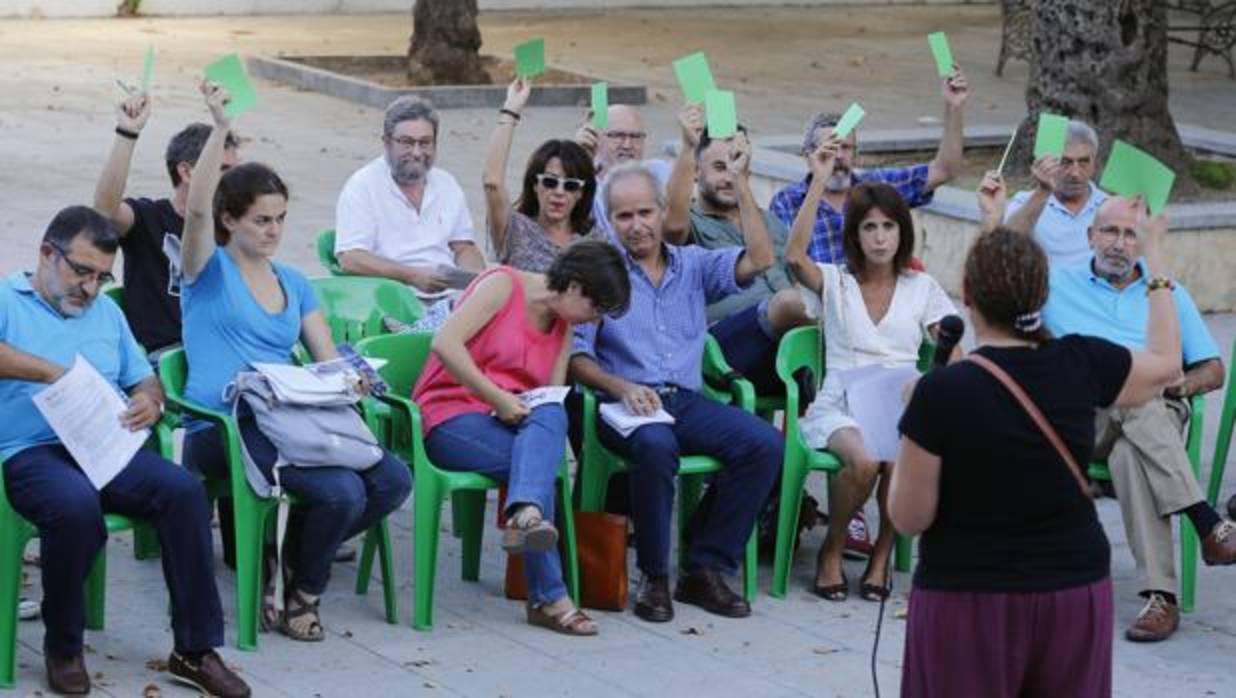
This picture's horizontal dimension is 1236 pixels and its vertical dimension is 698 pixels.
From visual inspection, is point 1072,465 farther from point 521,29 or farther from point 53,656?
point 521,29

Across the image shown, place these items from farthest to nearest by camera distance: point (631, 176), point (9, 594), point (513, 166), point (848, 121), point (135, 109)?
point (513, 166), point (848, 121), point (631, 176), point (135, 109), point (9, 594)

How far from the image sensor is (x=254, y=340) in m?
6.91

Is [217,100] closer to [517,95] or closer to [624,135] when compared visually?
[517,95]

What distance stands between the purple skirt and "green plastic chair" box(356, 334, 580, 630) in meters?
2.29

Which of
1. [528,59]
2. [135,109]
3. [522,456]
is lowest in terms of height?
A: [522,456]

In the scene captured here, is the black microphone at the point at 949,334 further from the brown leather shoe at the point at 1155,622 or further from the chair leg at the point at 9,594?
the chair leg at the point at 9,594

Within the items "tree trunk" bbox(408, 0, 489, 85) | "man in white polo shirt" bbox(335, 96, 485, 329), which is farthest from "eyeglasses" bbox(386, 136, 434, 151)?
"tree trunk" bbox(408, 0, 489, 85)

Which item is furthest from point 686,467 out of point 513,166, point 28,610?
point 513,166

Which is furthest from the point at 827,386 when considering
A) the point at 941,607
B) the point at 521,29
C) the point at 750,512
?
the point at 521,29

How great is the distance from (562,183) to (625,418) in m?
1.00

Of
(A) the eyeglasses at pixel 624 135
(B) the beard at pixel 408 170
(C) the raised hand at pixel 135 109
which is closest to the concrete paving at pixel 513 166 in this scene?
(B) the beard at pixel 408 170

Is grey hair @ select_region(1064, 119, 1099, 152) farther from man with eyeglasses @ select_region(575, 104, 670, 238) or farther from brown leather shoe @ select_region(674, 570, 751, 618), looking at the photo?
brown leather shoe @ select_region(674, 570, 751, 618)

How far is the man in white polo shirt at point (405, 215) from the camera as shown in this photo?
8.36 meters

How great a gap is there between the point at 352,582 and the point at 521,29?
17093mm
